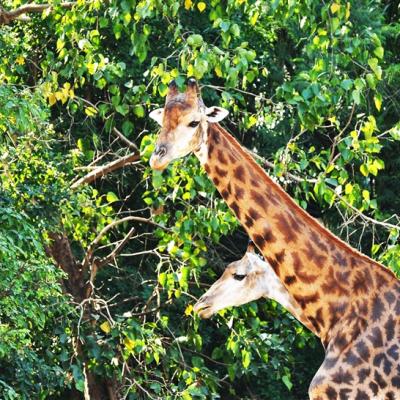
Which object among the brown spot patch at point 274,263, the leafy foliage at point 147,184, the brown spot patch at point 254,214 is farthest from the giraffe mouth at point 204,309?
the leafy foliage at point 147,184

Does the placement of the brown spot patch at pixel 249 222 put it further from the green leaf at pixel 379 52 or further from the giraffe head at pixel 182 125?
the green leaf at pixel 379 52

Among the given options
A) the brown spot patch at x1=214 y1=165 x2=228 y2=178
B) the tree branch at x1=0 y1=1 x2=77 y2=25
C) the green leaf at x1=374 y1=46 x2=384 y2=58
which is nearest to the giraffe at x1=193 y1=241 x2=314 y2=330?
the brown spot patch at x1=214 y1=165 x2=228 y2=178

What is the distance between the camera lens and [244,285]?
6.63 meters

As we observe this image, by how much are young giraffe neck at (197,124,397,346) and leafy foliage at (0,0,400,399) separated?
157 centimetres

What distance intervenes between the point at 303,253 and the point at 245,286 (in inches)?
20.5

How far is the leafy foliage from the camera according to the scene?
8.30 meters

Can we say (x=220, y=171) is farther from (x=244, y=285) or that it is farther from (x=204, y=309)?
(x=204, y=309)

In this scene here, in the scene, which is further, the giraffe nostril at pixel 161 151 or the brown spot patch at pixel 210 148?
the brown spot patch at pixel 210 148

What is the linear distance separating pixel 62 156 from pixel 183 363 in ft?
5.32

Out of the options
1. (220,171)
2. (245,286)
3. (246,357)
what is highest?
(220,171)

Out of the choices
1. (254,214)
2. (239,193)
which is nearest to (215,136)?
(239,193)

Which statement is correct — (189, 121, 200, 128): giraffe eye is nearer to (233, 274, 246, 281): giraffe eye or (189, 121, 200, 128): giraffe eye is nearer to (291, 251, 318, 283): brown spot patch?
(291, 251, 318, 283): brown spot patch

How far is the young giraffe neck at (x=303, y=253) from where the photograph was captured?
6184mm

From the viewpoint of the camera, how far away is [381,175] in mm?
12516
